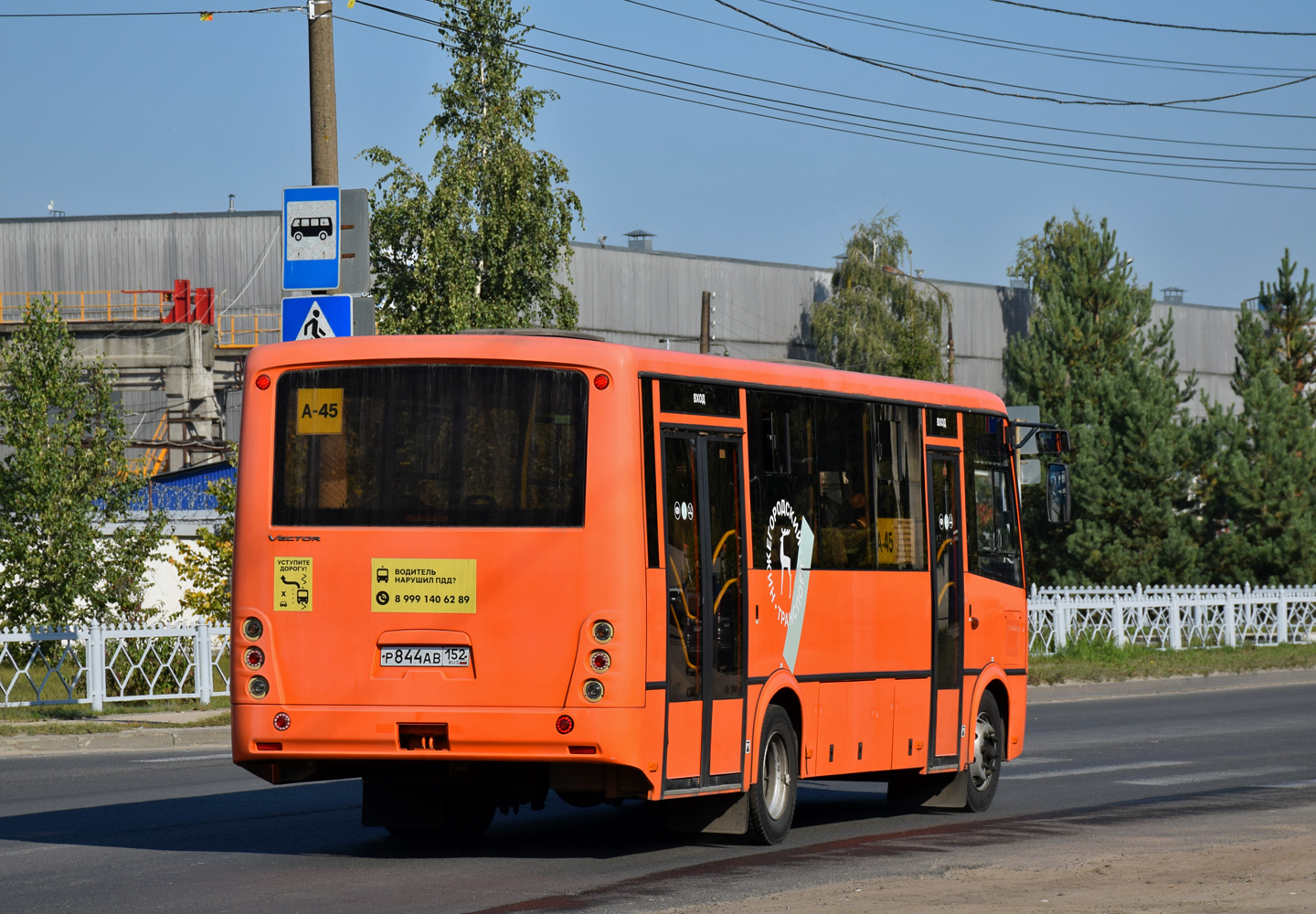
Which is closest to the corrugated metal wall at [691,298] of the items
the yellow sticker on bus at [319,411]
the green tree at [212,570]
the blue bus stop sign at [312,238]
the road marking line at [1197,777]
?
the green tree at [212,570]

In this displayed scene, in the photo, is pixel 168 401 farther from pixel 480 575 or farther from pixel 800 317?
pixel 480 575

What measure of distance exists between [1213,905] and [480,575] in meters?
4.06

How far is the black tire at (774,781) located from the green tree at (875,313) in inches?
2104

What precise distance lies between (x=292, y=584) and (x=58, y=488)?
615 inches

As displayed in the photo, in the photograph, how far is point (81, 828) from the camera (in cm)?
1186

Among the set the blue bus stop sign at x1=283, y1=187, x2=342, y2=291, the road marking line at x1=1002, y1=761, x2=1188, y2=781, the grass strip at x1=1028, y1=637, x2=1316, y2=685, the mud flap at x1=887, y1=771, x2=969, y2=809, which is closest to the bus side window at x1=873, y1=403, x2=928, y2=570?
the mud flap at x1=887, y1=771, x2=969, y2=809

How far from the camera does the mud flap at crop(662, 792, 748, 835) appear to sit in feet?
35.4

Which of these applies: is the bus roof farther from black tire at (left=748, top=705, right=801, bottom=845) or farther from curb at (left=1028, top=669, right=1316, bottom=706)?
curb at (left=1028, top=669, right=1316, bottom=706)

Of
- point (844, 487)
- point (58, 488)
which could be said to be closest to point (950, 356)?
point (58, 488)

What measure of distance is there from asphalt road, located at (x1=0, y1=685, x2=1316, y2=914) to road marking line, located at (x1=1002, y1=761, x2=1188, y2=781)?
2 centimetres

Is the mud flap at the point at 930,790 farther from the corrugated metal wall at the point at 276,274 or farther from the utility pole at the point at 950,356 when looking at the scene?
the corrugated metal wall at the point at 276,274

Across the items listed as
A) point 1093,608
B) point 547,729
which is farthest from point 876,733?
point 1093,608

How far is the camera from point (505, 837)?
11578 millimetres

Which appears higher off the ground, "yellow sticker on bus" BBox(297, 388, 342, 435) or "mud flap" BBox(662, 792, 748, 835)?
"yellow sticker on bus" BBox(297, 388, 342, 435)
